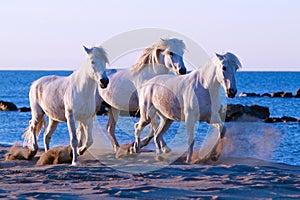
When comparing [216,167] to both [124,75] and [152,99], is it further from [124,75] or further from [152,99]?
[124,75]

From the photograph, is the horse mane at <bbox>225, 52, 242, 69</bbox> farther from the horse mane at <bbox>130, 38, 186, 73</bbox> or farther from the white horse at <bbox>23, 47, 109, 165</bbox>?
the white horse at <bbox>23, 47, 109, 165</bbox>

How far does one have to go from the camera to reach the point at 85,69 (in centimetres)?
1148

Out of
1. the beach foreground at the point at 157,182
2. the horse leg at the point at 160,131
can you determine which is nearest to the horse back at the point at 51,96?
the beach foreground at the point at 157,182

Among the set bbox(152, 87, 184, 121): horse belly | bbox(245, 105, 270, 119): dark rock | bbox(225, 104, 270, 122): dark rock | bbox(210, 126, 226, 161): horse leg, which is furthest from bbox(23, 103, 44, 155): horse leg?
bbox(245, 105, 270, 119): dark rock

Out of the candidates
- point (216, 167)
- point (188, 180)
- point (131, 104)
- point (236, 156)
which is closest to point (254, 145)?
point (236, 156)

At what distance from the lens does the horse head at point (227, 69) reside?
11180mm

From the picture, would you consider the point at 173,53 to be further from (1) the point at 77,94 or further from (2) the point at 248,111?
(2) the point at 248,111

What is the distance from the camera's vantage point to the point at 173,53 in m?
12.4

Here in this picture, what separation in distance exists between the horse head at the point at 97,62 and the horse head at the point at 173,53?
169 centimetres

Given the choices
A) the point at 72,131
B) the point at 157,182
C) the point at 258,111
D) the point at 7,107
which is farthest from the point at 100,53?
the point at 7,107

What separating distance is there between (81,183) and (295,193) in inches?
113

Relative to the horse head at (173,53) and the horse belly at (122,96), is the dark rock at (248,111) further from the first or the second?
the horse head at (173,53)

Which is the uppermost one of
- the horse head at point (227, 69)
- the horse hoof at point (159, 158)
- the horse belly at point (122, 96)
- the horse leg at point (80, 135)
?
the horse head at point (227, 69)

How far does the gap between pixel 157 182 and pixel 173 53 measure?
3.73 m
